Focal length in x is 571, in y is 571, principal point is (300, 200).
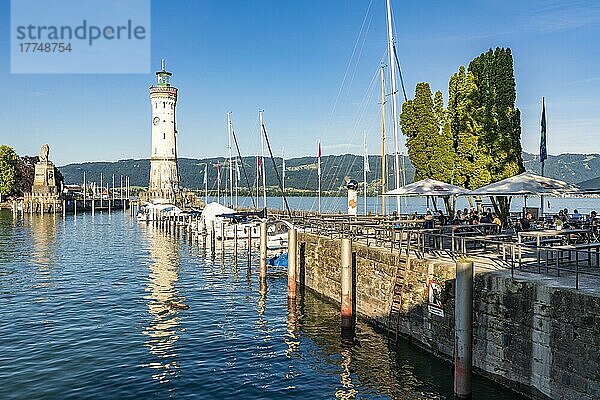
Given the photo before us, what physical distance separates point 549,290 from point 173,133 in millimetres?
105961

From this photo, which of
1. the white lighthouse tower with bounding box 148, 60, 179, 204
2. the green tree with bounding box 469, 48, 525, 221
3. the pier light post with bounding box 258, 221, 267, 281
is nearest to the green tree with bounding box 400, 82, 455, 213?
the green tree with bounding box 469, 48, 525, 221

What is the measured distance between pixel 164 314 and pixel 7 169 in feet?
401

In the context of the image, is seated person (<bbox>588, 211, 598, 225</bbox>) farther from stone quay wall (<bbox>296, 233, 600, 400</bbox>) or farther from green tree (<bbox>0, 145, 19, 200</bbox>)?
green tree (<bbox>0, 145, 19, 200</bbox>)

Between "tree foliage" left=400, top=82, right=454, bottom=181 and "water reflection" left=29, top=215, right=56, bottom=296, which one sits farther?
"water reflection" left=29, top=215, right=56, bottom=296

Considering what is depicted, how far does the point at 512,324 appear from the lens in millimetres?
13344

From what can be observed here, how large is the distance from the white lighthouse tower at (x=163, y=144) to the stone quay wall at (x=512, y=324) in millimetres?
96576

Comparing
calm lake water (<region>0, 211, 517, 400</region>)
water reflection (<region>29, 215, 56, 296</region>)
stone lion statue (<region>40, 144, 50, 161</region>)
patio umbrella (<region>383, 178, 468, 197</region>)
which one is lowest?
calm lake water (<region>0, 211, 517, 400</region>)

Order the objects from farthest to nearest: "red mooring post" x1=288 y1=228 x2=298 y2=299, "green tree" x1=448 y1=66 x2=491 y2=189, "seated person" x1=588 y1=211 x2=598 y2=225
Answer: "green tree" x1=448 y1=66 x2=491 y2=189 → "red mooring post" x1=288 y1=228 x2=298 y2=299 → "seated person" x1=588 y1=211 x2=598 y2=225

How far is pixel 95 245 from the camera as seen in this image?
5625 centimetres

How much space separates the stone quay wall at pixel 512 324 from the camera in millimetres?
11516

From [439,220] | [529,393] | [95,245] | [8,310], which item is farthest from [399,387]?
[95,245]

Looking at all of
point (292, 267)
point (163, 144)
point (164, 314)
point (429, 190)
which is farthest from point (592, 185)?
point (163, 144)

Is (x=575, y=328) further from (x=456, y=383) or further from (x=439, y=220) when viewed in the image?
(x=439, y=220)

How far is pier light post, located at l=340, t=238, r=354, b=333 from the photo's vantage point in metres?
20.1
